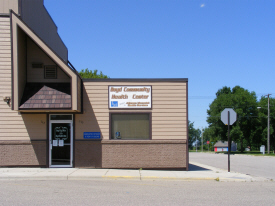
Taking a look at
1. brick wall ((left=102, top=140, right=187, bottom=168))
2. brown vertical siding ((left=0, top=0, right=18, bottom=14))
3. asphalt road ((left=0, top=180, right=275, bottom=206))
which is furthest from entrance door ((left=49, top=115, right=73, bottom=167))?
brown vertical siding ((left=0, top=0, right=18, bottom=14))

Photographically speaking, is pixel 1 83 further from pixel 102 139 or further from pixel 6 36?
pixel 102 139

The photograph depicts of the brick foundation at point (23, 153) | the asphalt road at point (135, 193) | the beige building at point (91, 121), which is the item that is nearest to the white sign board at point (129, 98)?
the beige building at point (91, 121)

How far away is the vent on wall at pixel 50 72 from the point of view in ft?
48.3

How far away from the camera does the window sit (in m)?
14.7

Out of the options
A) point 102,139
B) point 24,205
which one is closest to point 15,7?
point 102,139

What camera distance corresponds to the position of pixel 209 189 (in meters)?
10.1

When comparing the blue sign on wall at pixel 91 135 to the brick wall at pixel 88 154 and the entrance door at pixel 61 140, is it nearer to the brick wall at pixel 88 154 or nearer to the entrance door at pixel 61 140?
the brick wall at pixel 88 154

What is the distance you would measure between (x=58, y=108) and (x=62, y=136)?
175 cm

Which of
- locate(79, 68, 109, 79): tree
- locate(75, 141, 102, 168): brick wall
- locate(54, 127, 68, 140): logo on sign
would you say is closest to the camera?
locate(75, 141, 102, 168): brick wall

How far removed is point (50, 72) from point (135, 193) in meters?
8.05

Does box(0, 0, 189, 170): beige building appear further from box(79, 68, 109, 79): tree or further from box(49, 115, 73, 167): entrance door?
box(79, 68, 109, 79): tree

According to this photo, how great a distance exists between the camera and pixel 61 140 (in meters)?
14.5

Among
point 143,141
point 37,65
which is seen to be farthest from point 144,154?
point 37,65

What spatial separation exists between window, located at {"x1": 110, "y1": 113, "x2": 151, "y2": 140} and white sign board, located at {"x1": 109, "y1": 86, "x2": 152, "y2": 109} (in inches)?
15.5
